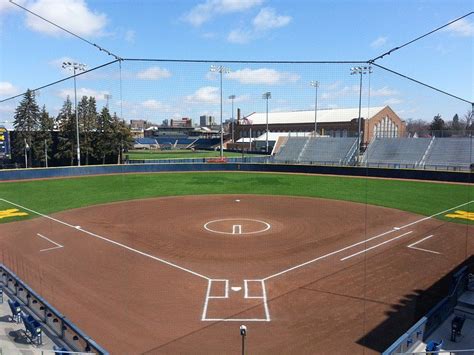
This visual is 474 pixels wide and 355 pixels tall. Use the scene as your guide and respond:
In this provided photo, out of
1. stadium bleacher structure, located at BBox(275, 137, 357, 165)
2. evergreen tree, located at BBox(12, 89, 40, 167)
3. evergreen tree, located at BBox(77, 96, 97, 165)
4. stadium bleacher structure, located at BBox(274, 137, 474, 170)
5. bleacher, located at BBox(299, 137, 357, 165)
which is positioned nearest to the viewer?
stadium bleacher structure, located at BBox(274, 137, 474, 170)

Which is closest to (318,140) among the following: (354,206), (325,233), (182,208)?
(354,206)

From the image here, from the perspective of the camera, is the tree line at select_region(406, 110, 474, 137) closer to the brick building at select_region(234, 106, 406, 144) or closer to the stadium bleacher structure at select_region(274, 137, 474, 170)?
the brick building at select_region(234, 106, 406, 144)

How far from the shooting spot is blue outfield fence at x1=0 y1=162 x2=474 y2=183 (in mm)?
30344

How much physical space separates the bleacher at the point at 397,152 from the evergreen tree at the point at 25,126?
3549 cm

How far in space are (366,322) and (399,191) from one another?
67.0ft

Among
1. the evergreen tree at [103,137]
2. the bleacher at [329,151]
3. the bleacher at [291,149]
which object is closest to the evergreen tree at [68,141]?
the evergreen tree at [103,137]

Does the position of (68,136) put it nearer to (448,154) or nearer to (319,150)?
(319,150)

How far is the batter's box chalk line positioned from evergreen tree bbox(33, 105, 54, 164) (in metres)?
38.7

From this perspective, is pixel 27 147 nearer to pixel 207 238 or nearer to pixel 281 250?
pixel 207 238

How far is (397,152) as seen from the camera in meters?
33.7

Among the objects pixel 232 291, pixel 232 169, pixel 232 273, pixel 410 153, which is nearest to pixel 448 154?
pixel 410 153

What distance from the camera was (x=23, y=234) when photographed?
611 inches

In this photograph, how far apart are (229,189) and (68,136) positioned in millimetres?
24589

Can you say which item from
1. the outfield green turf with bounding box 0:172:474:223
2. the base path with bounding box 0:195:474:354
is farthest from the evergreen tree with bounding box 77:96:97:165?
the base path with bounding box 0:195:474:354
